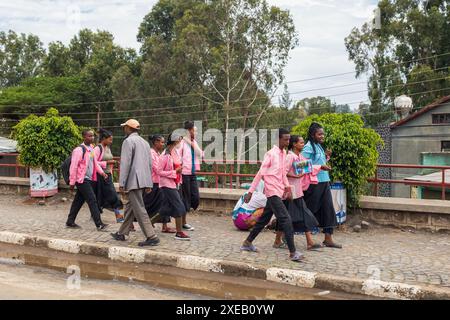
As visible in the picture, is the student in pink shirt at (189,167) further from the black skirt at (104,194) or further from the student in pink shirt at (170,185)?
the black skirt at (104,194)

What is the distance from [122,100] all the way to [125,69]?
9.25 ft

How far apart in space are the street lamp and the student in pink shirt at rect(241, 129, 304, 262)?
24.3m

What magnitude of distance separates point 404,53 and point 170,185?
3418cm

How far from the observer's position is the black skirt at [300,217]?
657 cm

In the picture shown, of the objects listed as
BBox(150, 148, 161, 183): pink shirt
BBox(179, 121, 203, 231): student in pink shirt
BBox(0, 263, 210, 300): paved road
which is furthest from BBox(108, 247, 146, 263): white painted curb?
BBox(179, 121, 203, 231): student in pink shirt

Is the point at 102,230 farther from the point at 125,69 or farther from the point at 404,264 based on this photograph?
the point at 125,69

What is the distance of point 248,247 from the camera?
6695 mm

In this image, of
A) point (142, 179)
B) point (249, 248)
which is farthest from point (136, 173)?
point (249, 248)

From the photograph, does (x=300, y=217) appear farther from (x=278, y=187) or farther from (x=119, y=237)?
(x=119, y=237)

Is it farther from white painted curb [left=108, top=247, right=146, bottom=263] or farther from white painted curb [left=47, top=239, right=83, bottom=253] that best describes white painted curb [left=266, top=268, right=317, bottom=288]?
white painted curb [left=47, top=239, right=83, bottom=253]

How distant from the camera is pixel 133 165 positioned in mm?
6812

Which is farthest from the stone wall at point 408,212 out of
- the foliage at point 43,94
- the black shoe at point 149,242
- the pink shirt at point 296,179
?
the foliage at point 43,94
